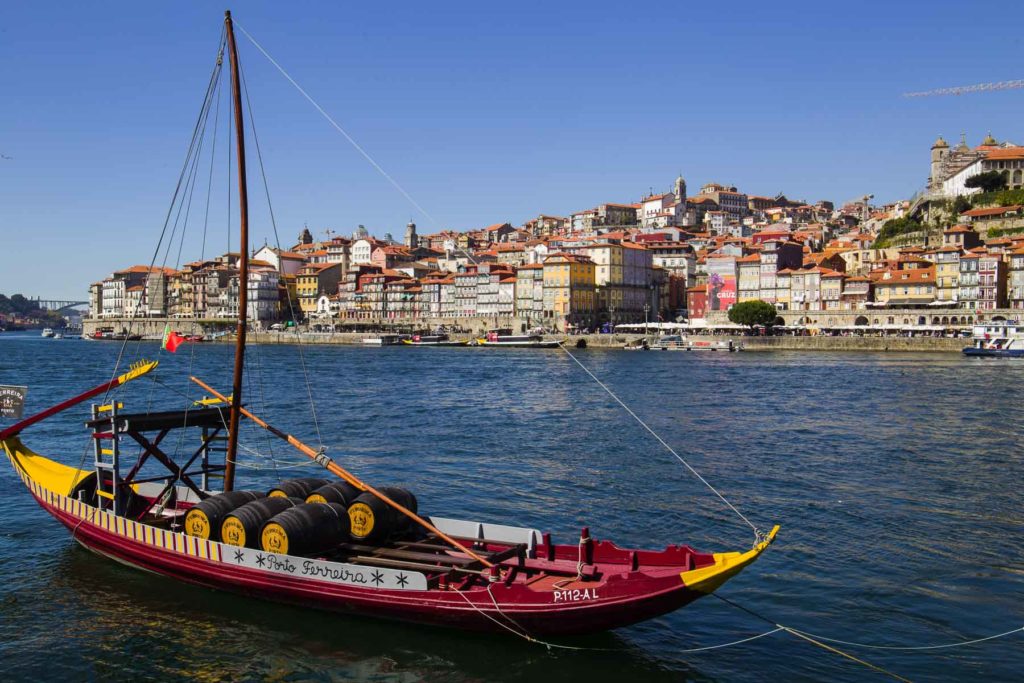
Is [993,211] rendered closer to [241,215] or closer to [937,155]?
[937,155]

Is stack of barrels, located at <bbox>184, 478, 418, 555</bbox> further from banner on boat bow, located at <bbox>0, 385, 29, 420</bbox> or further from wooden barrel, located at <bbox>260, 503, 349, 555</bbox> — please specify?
banner on boat bow, located at <bbox>0, 385, 29, 420</bbox>

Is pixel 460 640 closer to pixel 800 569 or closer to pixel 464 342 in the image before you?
pixel 800 569

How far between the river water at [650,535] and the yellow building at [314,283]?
94.9 metres

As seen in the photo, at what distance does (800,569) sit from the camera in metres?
13.5

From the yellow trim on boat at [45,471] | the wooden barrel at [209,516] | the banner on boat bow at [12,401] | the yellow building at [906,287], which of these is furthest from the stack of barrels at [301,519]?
the yellow building at [906,287]

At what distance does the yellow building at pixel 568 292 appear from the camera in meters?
104

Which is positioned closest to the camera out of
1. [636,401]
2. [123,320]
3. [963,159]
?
[636,401]

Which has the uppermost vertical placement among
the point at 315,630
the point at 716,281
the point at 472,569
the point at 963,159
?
the point at 963,159

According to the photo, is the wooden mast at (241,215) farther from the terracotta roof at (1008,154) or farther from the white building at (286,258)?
the white building at (286,258)

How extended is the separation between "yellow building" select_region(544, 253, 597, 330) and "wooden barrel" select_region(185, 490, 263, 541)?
9174cm

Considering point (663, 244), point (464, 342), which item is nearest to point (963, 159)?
point (663, 244)

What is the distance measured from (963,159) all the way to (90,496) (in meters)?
125

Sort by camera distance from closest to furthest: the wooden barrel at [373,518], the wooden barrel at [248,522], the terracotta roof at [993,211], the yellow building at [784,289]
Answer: the wooden barrel at [248,522] < the wooden barrel at [373,518] < the terracotta roof at [993,211] < the yellow building at [784,289]

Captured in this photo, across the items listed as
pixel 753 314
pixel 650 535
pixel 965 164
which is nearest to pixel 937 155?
pixel 965 164
